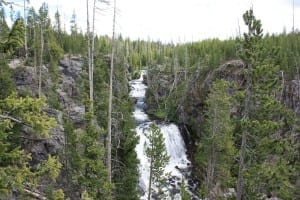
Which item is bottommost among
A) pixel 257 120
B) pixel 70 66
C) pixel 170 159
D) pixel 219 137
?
pixel 170 159

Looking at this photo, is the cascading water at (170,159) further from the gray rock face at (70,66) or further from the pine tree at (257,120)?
the pine tree at (257,120)

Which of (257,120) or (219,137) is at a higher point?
(257,120)

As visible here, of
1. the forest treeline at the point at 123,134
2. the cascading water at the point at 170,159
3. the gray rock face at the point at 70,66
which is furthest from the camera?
the gray rock face at the point at 70,66

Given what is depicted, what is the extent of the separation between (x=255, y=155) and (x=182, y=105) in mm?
26722

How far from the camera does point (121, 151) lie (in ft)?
82.2

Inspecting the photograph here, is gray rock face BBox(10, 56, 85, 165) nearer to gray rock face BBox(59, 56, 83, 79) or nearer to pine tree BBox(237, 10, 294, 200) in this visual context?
gray rock face BBox(59, 56, 83, 79)

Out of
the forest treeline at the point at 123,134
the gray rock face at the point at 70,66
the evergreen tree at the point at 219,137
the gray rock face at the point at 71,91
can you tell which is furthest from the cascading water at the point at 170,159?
the gray rock face at the point at 70,66

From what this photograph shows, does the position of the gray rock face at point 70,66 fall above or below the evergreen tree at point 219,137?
above

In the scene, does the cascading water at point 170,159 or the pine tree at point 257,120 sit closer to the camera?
the pine tree at point 257,120

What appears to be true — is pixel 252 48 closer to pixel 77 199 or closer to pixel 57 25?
pixel 77 199

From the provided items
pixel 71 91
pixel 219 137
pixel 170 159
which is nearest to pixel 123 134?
pixel 219 137

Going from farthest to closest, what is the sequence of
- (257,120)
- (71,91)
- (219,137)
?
(71,91) < (219,137) < (257,120)

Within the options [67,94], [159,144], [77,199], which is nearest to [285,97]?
[159,144]

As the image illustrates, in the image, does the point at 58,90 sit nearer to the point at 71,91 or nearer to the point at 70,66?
the point at 71,91
